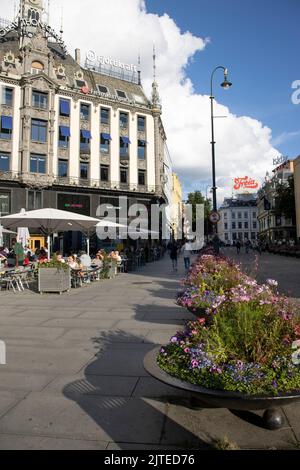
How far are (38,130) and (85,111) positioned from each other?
604 centimetres

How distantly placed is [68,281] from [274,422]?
10.3 m

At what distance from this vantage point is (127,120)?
41.4 meters

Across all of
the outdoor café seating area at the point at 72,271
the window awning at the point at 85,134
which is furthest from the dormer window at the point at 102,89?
the outdoor café seating area at the point at 72,271

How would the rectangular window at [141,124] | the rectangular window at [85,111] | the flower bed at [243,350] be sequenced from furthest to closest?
the rectangular window at [141,124] → the rectangular window at [85,111] → the flower bed at [243,350]

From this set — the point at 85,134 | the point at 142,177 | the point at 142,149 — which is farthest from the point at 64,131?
the point at 142,177

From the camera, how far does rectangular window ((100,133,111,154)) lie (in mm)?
38956

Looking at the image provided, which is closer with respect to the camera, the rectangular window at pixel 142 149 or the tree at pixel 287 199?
the rectangular window at pixel 142 149

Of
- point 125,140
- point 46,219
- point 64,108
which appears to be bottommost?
point 46,219

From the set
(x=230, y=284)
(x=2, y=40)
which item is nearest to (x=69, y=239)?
(x=2, y=40)

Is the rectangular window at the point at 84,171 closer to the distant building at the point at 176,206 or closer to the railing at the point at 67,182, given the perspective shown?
the railing at the point at 67,182

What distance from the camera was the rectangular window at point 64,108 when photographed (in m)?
37.0

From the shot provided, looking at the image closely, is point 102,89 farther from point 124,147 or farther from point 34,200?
point 34,200

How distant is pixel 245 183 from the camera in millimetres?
A: 141250

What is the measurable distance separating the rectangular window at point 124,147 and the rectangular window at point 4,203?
13212 mm
